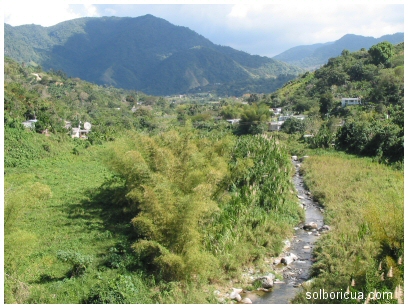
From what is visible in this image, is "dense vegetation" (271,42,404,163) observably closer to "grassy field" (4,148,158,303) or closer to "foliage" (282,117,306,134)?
"foliage" (282,117,306,134)

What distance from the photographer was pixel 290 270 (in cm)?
891

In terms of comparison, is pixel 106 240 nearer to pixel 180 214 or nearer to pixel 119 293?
pixel 180 214

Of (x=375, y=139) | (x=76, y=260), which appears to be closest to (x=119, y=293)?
(x=76, y=260)

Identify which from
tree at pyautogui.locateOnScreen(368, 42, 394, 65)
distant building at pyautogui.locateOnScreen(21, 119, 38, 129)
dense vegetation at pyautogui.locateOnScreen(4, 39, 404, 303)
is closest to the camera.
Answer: dense vegetation at pyautogui.locateOnScreen(4, 39, 404, 303)

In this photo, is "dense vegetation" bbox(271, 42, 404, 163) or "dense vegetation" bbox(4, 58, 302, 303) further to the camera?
"dense vegetation" bbox(271, 42, 404, 163)

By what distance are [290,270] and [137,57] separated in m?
173

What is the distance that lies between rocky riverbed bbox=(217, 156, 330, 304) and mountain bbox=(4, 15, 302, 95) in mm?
100538

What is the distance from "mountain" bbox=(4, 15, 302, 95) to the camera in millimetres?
138125

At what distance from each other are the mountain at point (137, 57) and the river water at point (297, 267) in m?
99.6

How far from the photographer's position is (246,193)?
12.7 m

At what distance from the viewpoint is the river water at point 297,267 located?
304 inches

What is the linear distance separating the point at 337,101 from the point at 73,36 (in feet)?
580

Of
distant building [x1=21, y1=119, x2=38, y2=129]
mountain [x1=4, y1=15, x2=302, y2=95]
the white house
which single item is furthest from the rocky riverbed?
mountain [x1=4, y1=15, x2=302, y2=95]

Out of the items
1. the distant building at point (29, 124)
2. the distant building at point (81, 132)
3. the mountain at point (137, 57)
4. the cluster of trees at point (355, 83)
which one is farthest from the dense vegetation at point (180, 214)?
the mountain at point (137, 57)
